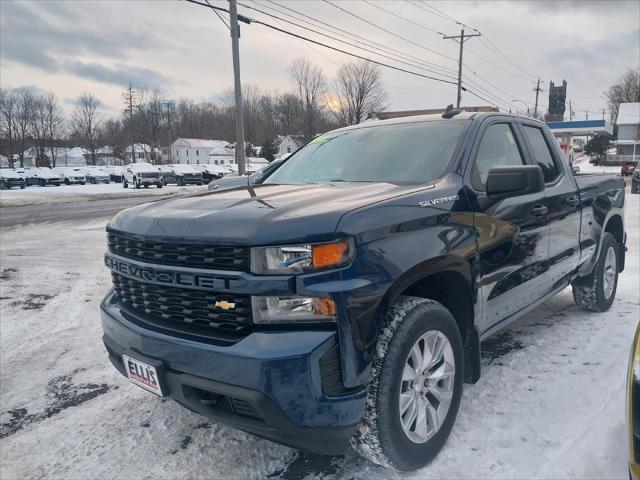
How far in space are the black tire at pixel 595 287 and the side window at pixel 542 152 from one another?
123 cm

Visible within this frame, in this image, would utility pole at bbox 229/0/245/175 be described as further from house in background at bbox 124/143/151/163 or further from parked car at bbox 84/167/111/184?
house in background at bbox 124/143/151/163

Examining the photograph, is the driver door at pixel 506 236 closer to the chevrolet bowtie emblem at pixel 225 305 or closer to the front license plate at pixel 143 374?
the chevrolet bowtie emblem at pixel 225 305

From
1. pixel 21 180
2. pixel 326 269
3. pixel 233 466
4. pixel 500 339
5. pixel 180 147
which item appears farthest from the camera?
pixel 180 147

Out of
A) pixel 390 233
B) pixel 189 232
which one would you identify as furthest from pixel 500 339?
pixel 189 232

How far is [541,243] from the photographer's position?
3.47 m

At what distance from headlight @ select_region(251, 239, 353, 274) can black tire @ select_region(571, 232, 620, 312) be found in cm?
359

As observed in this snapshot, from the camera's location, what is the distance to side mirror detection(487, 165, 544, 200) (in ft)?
9.00

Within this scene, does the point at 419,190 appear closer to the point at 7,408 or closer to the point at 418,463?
the point at 418,463

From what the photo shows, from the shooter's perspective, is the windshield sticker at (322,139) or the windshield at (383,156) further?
the windshield sticker at (322,139)

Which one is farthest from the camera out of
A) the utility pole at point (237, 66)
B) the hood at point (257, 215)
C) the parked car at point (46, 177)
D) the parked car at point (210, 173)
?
the parked car at point (210, 173)

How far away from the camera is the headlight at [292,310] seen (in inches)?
79.0

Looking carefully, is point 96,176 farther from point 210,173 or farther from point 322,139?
point 322,139

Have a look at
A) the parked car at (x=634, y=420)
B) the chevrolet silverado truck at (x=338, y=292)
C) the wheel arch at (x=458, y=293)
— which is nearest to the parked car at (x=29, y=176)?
the chevrolet silverado truck at (x=338, y=292)

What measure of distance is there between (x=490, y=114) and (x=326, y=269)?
6.74 ft
